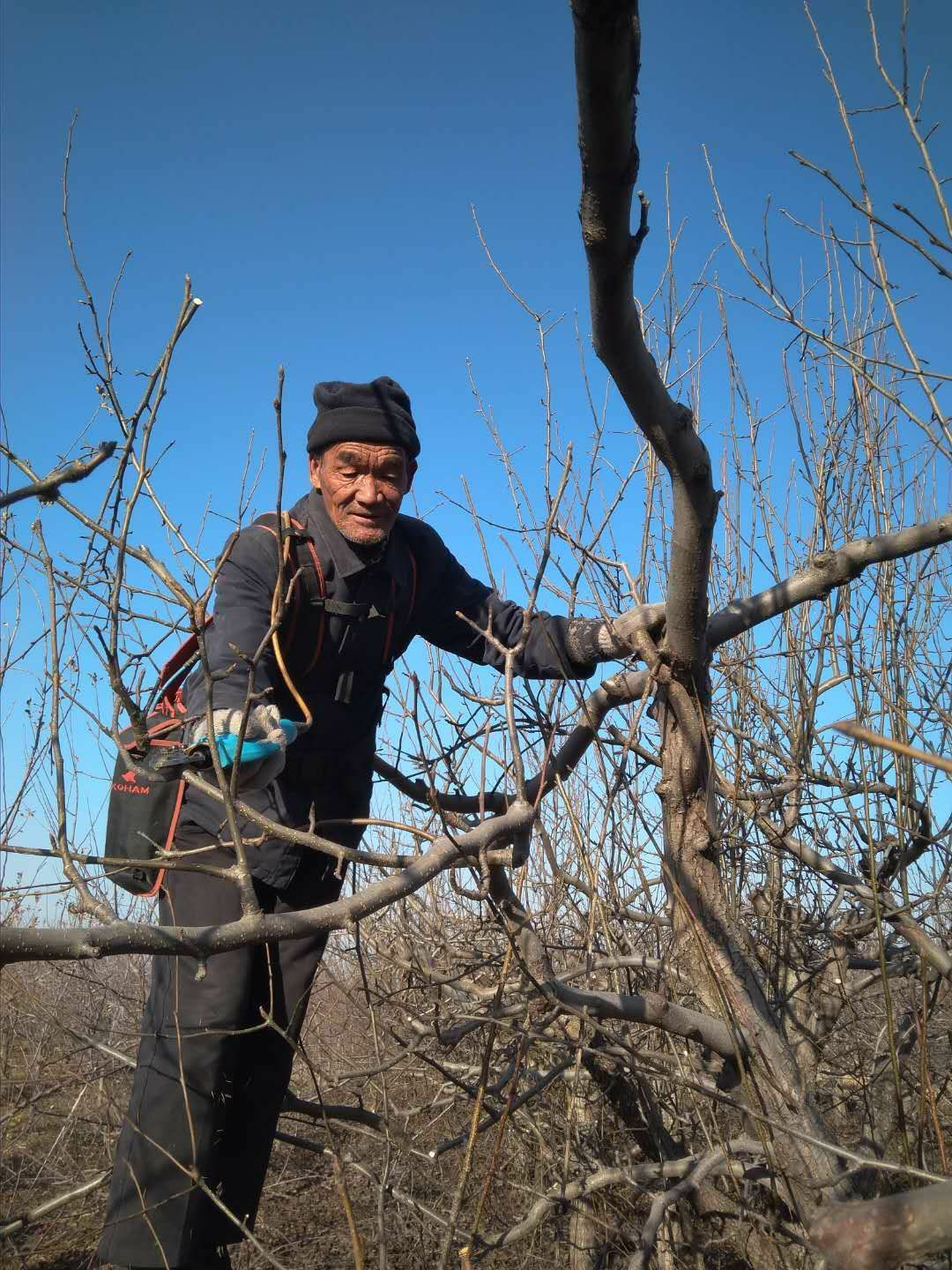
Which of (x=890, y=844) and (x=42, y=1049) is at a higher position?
(x=890, y=844)

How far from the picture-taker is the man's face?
2.38 m

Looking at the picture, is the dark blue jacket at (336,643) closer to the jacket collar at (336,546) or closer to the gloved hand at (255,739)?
the jacket collar at (336,546)

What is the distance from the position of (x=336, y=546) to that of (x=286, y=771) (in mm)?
603

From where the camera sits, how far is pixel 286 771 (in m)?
2.29

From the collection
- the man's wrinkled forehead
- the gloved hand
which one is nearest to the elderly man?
the man's wrinkled forehead

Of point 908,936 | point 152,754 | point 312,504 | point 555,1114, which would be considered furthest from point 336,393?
point 555,1114

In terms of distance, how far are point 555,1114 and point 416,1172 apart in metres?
0.71

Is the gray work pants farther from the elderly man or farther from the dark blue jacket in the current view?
the dark blue jacket

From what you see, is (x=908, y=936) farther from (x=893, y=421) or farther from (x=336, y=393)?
(x=336, y=393)

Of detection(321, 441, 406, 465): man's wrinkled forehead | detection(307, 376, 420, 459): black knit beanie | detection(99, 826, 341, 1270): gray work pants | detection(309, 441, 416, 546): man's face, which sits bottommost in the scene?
detection(99, 826, 341, 1270): gray work pants

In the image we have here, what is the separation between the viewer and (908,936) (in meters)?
1.86

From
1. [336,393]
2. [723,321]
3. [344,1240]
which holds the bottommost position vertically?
[344,1240]

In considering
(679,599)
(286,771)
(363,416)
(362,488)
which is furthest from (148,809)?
(679,599)

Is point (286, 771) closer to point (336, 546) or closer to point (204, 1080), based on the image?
point (336, 546)
